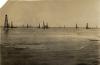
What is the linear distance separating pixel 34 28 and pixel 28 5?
5.28 m

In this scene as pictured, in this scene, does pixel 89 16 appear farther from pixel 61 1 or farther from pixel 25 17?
pixel 25 17

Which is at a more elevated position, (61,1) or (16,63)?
(61,1)

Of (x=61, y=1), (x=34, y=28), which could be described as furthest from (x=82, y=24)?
(x=34, y=28)

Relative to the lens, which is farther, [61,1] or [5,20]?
[61,1]

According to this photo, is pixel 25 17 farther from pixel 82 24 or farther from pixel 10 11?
pixel 82 24

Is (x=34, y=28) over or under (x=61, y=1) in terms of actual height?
under

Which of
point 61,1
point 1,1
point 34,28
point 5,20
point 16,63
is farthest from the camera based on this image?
point 34,28

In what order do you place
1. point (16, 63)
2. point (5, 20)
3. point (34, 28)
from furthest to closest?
point (34, 28) → point (5, 20) → point (16, 63)

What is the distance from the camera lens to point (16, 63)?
9133 mm

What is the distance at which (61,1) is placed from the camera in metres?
41.4

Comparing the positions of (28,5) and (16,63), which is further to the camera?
(28,5)

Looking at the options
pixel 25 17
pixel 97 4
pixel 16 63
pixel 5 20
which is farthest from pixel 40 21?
pixel 16 63

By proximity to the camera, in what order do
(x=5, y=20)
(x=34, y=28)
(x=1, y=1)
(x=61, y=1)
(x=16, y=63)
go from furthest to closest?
(x=34, y=28), (x=61, y=1), (x=5, y=20), (x=16, y=63), (x=1, y=1)

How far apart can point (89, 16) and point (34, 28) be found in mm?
8830
